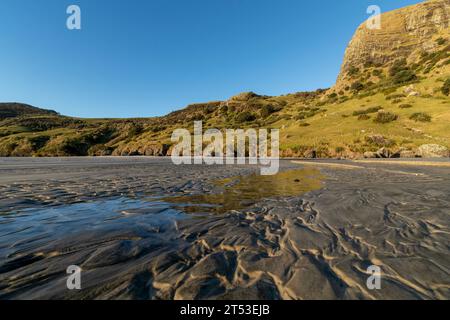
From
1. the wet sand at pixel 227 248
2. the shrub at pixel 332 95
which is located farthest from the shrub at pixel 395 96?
the wet sand at pixel 227 248

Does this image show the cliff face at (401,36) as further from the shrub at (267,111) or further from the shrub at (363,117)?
the shrub at (363,117)

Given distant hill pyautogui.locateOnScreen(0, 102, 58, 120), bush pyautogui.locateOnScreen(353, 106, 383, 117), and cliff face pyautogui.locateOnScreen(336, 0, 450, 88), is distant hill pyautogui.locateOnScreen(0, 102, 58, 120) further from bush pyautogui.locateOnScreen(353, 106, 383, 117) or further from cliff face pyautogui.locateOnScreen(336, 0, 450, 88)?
cliff face pyautogui.locateOnScreen(336, 0, 450, 88)

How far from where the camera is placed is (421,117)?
25859mm

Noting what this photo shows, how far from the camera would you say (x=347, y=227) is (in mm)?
3574

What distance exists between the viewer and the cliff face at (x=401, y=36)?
2135 inches

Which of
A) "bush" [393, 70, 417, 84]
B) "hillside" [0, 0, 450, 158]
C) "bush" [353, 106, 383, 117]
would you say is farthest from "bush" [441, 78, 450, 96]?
"bush" [393, 70, 417, 84]

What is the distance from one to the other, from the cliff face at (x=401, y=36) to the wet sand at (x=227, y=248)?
2392 inches

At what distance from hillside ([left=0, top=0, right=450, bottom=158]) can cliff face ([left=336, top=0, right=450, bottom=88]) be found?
209 millimetres

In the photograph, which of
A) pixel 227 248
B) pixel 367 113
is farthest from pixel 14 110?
pixel 227 248

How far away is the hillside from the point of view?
24594mm

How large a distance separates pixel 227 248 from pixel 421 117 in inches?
1309

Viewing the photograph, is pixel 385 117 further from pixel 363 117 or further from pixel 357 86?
pixel 357 86

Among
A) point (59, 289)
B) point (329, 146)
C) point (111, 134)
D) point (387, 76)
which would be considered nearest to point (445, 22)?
point (387, 76)
